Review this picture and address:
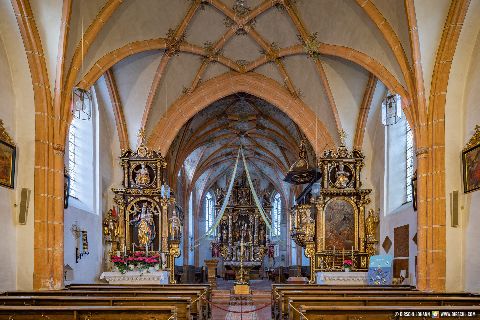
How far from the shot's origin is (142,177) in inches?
846

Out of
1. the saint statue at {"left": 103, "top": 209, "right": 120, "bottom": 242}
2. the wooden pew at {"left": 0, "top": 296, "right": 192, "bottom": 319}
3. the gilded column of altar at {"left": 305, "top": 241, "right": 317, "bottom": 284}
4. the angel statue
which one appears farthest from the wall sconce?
the gilded column of altar at {"left": 305, "top": 241, "right": 317, "bottom": 284}

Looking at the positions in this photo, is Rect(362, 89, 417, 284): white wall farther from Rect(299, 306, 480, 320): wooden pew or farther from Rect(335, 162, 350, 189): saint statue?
Rect(299, 306, 480, 320): wooden pew

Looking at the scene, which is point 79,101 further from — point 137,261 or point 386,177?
point 386,177

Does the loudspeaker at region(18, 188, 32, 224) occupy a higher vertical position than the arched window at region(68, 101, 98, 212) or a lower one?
lower

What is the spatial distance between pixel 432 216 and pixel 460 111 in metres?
2.66

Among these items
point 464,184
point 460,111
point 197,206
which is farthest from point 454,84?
point 197,206

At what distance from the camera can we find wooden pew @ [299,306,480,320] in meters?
8.07

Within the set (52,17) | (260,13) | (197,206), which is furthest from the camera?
(197,206)

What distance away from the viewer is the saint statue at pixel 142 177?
2150 centimetres

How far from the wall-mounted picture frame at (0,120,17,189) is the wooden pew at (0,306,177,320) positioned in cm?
554

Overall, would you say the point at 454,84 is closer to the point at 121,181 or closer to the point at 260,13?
the point at 260,13

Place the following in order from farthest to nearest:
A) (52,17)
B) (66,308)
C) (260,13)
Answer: (260,13) < (52,17) < (66,308)

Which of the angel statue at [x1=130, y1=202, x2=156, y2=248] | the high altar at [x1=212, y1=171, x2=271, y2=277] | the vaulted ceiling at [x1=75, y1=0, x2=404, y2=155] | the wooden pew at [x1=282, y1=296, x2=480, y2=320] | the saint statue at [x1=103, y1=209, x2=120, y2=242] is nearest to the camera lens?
the wooden pew at [x1=282, y1=296, x2=480, y2=320]

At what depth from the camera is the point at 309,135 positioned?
72.9 ft
